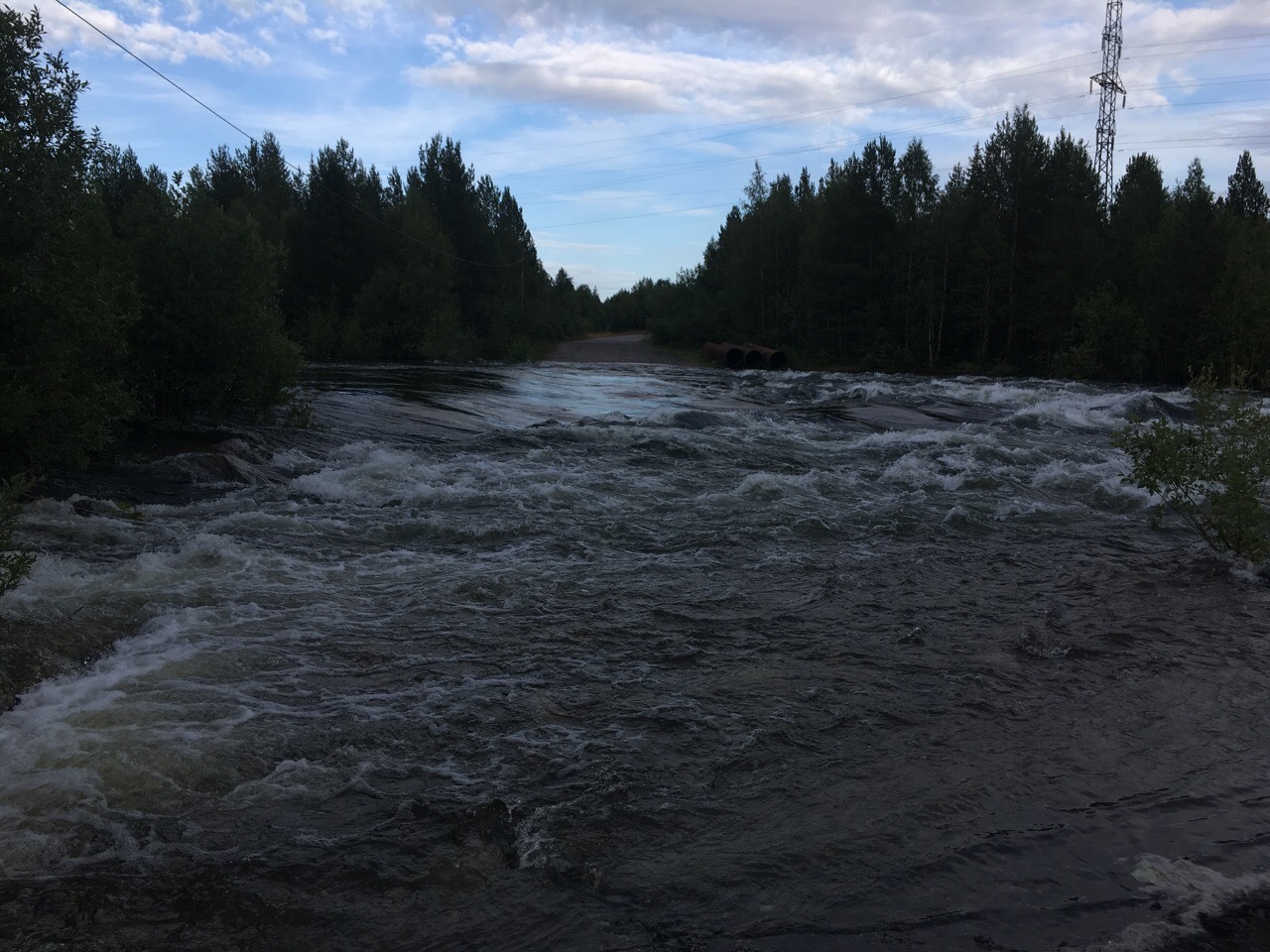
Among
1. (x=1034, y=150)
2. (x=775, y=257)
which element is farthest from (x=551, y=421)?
(x=775, y=257)

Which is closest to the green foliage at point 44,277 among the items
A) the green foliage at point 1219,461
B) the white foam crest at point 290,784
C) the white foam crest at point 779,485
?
the white foam crest at point 290,784

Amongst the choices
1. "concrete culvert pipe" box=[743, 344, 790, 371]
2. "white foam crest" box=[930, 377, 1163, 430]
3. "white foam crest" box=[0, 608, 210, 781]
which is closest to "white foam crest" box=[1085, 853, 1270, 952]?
"white foam crest" box=[0, 608, 210, 781]

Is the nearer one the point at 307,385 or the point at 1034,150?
the point at 307,385

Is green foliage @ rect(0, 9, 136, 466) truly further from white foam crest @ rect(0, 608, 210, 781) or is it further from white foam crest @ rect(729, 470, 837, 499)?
white foam crest @ rect(729, 470, 837, 499)

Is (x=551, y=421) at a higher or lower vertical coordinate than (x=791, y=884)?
higher

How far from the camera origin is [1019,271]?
4397 centimetres

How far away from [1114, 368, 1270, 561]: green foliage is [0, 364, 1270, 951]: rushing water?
1.51ft

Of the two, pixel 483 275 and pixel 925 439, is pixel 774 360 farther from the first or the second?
pixel 925 439

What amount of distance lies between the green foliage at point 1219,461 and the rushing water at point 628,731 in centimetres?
46

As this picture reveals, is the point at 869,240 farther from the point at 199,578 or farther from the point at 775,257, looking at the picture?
the point at 199,578

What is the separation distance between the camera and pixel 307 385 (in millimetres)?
25594

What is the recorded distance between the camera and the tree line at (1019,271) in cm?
3834

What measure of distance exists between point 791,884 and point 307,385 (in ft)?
79.8

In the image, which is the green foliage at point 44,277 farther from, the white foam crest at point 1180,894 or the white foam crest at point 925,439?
the white foam crest at point 925,439
